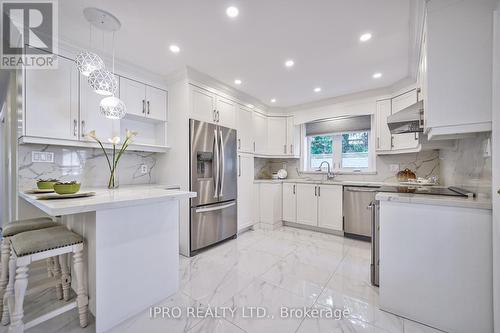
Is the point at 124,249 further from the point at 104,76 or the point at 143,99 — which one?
the point at 143,99

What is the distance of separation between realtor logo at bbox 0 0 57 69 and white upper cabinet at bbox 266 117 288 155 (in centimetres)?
331

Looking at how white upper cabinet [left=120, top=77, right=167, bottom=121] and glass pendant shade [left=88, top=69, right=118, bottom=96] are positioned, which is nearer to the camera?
glass pendant shade [left=88, top=69, right=118, bottom=96]

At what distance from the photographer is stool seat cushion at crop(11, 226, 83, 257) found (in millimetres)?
1194

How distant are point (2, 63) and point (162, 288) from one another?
113 inches

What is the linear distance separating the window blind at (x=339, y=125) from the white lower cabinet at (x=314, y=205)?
1221 millimetres

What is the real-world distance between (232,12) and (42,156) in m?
2.40

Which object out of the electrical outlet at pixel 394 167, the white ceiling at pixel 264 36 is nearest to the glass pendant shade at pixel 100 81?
the white ceiling at pixel 264 36

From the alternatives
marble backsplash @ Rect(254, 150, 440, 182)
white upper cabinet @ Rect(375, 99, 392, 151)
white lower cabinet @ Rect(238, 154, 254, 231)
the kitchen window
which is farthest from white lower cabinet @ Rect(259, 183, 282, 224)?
white upper cabinet @ Rect(375, 99, 392, 151)

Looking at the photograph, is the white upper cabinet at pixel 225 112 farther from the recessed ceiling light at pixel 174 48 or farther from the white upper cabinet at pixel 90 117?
the white upper cabinet at pixel 90 117

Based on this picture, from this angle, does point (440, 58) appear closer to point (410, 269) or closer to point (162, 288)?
point (410, 269)

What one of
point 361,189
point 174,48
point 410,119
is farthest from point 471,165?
point 174,48

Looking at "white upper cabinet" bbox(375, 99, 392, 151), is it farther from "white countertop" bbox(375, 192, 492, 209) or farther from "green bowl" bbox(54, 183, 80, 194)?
"green bowl" bbox(54, 183, 80, 194)

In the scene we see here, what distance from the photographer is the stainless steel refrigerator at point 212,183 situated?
267 centimetres

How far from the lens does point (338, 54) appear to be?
91.7 inches
